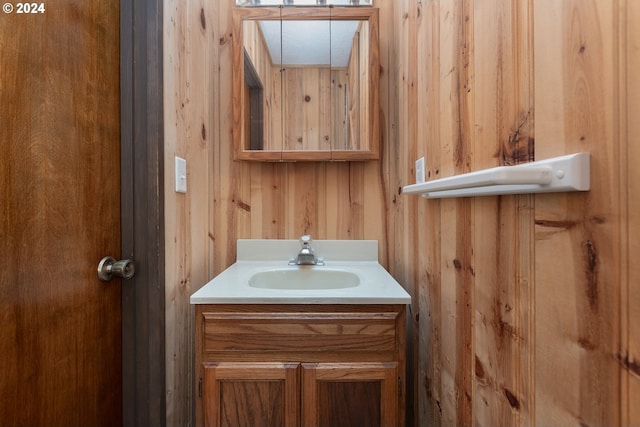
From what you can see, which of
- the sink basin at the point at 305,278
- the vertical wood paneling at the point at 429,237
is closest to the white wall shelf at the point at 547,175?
the vertical wood paneling at the point at 429,237

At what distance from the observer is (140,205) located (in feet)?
2.72

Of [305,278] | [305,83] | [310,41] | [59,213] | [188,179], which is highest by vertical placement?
[310,41]

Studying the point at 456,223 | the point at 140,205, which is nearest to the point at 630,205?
the point at 456,223

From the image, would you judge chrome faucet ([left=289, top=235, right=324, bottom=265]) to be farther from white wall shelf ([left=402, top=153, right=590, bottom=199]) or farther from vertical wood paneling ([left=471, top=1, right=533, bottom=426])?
white wall shelf ([left=402, top=153, right=590, bottom=199])

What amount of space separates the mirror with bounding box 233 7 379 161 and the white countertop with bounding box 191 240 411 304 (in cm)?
40

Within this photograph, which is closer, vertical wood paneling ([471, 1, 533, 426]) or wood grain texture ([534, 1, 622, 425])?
wood grain texture ([534, 1, 622, 425])

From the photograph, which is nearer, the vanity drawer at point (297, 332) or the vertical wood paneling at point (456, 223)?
the vertical wood paneling at point (456, 223)

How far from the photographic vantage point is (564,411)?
1.40 ft

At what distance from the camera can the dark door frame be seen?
82cm

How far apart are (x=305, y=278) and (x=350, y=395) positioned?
47 centimetres

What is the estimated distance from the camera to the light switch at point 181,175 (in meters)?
0.96

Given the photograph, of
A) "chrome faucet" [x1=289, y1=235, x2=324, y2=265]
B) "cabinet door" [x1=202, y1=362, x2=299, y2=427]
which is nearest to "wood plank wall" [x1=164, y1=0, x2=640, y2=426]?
"chrome faucet" [x1=289, y1=235, x2=324, y2=265]

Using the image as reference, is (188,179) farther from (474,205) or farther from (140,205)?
(474,205)

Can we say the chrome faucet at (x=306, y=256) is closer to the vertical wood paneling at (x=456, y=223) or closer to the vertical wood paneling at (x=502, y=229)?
the vertical wood paneling at (x=456, y=223)
